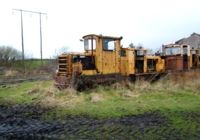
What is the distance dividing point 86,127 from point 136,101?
5.55 meters

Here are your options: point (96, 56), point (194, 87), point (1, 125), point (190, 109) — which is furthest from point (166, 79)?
point (1, 125)

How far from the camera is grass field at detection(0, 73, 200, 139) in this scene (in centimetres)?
1184

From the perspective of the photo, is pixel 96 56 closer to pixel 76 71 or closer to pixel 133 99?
pixel 76 71

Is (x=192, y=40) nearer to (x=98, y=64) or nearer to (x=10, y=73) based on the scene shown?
(x=10, y=73)

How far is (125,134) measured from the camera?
10.6m

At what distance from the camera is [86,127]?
38.6 feet

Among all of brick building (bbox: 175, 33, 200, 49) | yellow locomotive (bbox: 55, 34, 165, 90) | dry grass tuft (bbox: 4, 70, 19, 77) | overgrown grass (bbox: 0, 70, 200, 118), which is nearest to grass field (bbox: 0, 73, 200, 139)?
overgrown grass (bbox: 0, 70, 200, 118)

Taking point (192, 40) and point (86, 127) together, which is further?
point (192, 40)

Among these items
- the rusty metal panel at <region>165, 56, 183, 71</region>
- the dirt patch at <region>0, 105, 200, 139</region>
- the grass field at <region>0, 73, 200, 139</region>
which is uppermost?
the rusty metal panel at <region>165, 56, 183, 71</region>

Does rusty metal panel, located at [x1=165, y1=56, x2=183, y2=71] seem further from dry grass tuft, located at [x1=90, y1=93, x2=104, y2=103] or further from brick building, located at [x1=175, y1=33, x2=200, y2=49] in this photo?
brick building, located at [x1=175, y1=33, x2=200, y2=49]

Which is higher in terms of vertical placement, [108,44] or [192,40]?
[192,40]

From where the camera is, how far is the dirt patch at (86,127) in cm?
1049

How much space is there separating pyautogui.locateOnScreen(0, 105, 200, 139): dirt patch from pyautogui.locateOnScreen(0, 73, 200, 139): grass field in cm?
9

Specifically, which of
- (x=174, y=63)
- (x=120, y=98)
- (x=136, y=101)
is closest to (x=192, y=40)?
(x=174, y=63)
